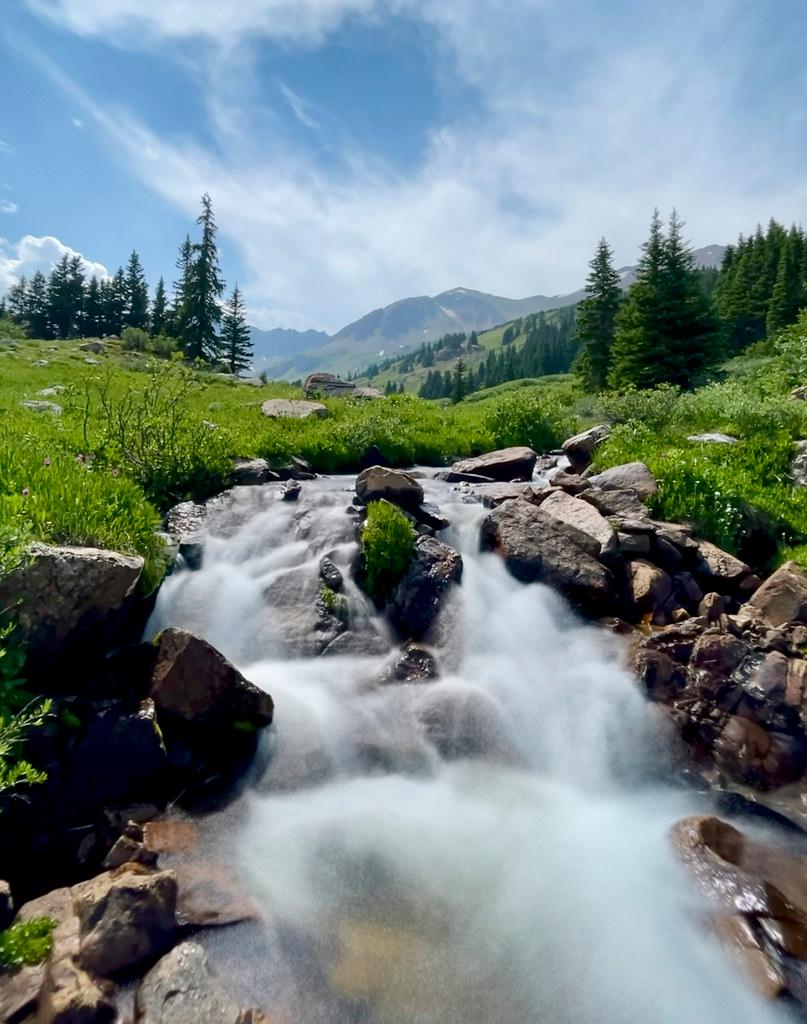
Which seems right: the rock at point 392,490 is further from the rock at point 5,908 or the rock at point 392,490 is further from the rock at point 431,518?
the rock at point 5,908

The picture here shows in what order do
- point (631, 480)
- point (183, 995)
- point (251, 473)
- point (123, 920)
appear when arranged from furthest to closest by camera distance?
point (251, 473)
point (631, 480)
point (123, 920)
point (183, 995)

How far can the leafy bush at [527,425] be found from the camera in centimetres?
1925

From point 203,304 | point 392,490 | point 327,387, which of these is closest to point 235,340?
point 203,304

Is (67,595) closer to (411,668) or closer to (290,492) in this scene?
(411,668)

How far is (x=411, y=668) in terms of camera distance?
791 centimetres

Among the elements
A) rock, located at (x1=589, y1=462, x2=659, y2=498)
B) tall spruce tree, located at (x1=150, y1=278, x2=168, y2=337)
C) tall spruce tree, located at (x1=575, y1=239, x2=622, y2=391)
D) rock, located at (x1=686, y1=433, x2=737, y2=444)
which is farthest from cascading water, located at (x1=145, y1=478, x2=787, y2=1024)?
tall spruce tree, located at (x1=150, y1=278, x2=168, y2=337)

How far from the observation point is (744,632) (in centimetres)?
787

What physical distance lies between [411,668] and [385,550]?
2117mm

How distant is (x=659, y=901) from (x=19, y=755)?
19.9ft

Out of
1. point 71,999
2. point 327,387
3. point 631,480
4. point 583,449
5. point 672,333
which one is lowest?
point 71,999

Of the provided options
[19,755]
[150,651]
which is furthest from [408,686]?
[19,755]

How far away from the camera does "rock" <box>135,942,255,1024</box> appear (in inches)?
144

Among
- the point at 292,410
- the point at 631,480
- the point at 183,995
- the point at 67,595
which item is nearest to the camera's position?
the point at 183,995

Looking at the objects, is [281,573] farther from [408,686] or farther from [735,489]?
[735,489]
